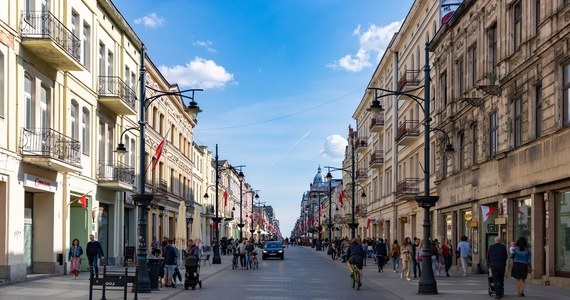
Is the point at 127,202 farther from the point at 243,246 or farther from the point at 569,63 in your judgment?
the point at 569,63

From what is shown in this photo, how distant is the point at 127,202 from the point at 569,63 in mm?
24098

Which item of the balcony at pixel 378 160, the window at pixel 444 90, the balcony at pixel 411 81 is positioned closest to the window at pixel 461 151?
the window at pixel 444 90

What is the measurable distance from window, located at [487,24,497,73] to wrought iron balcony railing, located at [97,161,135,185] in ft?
55.6

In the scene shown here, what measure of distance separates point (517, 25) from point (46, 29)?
16.2 metres

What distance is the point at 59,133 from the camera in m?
25.0

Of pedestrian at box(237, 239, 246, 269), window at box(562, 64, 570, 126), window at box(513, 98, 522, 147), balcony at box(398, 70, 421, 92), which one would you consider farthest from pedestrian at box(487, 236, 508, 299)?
balcony at box(398, 70, 421, 92)

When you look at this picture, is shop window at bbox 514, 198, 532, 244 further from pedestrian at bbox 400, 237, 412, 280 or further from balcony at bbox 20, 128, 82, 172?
balcony at bbox 20, 128, 82, 172

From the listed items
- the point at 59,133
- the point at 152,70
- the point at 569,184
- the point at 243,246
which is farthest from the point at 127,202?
the point at 569,184

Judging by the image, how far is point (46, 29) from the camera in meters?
24.1

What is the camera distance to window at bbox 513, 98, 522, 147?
26000mm

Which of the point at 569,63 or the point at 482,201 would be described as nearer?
the point at 569,63

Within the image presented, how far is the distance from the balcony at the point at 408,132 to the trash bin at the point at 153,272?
24.5 metres

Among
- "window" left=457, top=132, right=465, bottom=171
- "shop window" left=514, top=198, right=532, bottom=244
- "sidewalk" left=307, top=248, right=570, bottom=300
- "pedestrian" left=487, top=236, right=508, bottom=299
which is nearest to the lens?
"pedestrian" left=487, top=236, right=508, bottom=299

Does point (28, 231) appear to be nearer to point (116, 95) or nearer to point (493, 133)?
point (116, 95)
